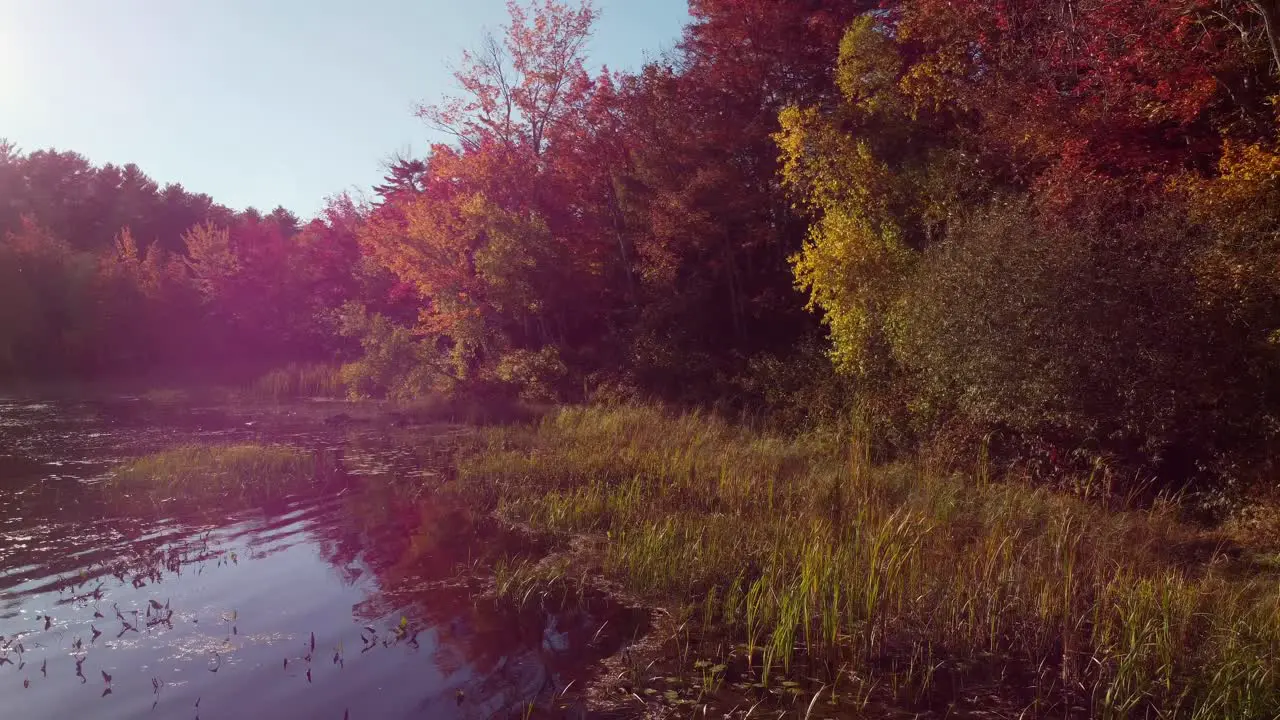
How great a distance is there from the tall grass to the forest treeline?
124 inches

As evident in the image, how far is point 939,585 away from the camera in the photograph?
20.9ft

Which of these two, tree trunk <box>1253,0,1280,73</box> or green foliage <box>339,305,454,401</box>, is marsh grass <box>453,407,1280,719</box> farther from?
green foliage <box>339,305,454,401</box>

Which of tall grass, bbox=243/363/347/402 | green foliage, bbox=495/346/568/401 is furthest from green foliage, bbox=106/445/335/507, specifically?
tall grass, bbox=243/363/347/402

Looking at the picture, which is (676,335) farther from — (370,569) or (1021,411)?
(370,569)

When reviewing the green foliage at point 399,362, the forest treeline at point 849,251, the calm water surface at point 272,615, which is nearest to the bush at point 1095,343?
the forest treeline at point 849,251

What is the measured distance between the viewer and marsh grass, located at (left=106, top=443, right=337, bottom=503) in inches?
475

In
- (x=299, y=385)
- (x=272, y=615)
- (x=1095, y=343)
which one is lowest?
(x=272, y=615)

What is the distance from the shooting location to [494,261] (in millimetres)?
23594

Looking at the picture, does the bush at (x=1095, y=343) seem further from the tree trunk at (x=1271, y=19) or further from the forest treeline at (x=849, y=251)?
the tree trunk at (x=1271, y=19)

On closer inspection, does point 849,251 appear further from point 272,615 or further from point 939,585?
point 272,615

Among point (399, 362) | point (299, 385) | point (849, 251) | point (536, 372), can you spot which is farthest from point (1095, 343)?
point (299, 385)

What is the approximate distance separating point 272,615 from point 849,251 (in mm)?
12352

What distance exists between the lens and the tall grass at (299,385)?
29953mm

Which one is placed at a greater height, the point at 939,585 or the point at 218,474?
the point at 218,474
